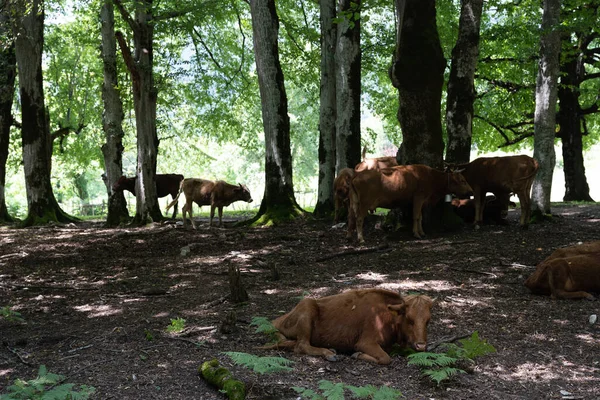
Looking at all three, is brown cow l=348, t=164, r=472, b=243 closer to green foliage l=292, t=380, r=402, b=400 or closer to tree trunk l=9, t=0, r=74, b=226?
green foliage l=292, t=380, r=402, b=400

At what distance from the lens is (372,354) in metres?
5.69

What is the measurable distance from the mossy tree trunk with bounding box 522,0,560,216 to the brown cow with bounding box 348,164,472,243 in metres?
3.49

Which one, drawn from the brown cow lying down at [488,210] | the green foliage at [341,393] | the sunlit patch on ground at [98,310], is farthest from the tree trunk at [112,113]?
the green foliage at [341,393]

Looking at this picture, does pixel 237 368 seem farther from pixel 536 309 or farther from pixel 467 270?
pixel 467 270

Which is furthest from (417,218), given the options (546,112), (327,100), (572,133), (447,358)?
(572,133)

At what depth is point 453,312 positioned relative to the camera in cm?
732

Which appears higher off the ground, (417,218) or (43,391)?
(417,218)

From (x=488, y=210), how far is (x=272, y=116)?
6.39m

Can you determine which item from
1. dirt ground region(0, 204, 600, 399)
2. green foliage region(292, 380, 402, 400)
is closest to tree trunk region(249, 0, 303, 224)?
dirt ground region(0, 204, 600, 399)

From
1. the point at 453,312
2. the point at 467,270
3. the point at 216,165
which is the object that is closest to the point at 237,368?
the point at 453,312

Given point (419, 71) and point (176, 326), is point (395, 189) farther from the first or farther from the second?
point (176, 326)

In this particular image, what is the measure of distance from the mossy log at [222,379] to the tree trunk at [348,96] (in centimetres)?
1221

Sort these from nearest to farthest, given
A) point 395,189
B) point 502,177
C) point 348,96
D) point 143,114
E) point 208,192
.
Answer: point 395,189
point 502,177
point 348,96
point 143,114
point 208,192

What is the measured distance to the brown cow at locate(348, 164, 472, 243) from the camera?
12578 millimetres
